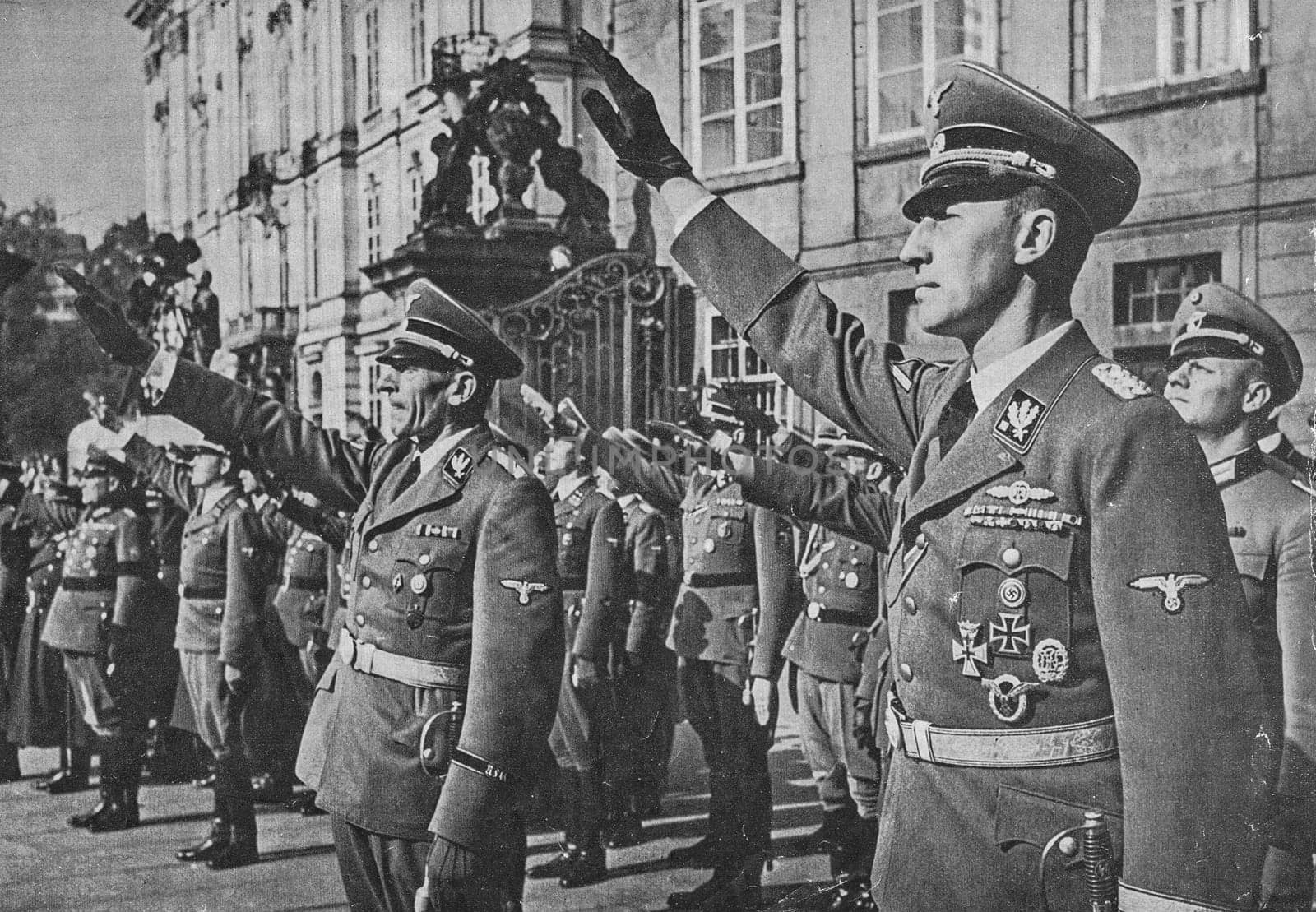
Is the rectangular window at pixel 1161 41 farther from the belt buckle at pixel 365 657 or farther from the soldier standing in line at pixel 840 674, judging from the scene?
the belt buckle at pixel 365 657

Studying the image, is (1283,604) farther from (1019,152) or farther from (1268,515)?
(1019,152)

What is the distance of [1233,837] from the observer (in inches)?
74.1

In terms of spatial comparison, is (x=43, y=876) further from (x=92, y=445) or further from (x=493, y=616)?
(x=493, y=616)

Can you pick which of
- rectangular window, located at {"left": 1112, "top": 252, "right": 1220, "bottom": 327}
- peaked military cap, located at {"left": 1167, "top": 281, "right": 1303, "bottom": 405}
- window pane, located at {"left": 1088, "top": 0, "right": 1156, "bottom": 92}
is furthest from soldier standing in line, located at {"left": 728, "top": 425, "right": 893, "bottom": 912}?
window pane, located at {"left": 1088, "top": 0, "right": 1156, "bottom": 92}

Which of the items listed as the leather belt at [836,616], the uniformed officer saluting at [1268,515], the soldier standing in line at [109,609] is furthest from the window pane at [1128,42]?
the soldier standing in line at [109,609]

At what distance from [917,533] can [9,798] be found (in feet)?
23.8

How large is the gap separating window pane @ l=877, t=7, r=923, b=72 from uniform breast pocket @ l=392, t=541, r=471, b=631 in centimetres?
500

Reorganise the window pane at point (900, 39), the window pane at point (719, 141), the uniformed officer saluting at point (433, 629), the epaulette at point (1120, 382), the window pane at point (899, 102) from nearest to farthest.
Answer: the epaulette at point (1120, 382) < the uniformed officer saluting at point (433, 629) < the window pane at point (900, 39) < the window pane at point (899, 102) < the window pane at point (719, 141)

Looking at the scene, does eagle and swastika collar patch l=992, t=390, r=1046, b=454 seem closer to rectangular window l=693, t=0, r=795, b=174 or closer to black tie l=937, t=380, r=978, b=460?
black tie l=937, t=380, r=978, b=460

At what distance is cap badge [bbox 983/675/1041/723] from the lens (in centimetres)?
208

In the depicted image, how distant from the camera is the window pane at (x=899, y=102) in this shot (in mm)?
7590

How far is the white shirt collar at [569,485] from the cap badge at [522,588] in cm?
368

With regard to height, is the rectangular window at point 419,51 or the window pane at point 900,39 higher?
the rectangular window at point 419,51

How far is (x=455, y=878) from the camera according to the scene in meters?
3.16
